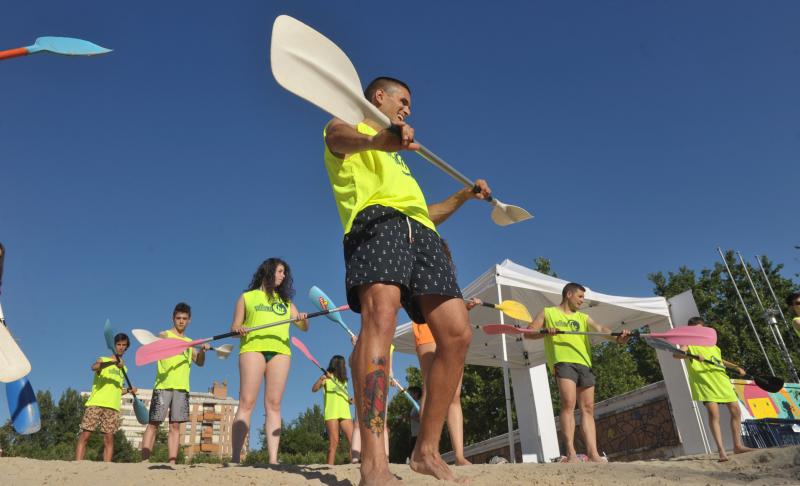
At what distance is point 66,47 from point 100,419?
404 cm

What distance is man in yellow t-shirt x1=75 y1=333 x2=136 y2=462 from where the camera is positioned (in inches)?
226

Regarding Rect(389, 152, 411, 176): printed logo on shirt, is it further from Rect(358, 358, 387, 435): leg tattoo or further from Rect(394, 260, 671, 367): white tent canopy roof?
Rect(394, 260, 671, 367): white tent canopy roof

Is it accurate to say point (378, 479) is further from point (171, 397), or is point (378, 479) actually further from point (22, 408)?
point (171, 397)

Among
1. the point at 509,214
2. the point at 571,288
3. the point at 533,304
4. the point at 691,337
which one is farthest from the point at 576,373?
the point at 533,304

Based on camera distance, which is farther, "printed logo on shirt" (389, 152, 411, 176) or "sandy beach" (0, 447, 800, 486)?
"printed logo on shirt" (389, 152, 411, 176)

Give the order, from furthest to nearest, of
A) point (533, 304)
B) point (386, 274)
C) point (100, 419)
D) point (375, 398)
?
point (533, 304)
point (100, 419)
point (386, 274)
point (375, 398)

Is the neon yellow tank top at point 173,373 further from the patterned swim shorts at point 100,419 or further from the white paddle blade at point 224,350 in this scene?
the patterned swim shorts at point 100,419

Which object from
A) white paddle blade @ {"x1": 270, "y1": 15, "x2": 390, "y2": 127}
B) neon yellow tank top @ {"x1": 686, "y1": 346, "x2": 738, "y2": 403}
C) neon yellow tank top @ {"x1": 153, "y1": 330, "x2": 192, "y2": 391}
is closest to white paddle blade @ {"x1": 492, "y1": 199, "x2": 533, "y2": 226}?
white paddle blade @ {"x1": 270, "y1": 15, "x2": 390, "y2": 127}

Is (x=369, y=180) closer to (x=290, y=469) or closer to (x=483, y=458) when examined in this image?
(x=290, y=469)

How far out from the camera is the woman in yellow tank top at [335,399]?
734 centimetres

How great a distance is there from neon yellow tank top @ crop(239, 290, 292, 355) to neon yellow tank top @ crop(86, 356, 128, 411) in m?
2.66

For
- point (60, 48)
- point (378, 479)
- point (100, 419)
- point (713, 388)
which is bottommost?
point (378, 479)

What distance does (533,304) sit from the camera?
9.35m

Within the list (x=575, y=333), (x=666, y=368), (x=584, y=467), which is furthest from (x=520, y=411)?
(x=584, y=467)
